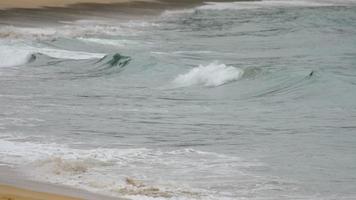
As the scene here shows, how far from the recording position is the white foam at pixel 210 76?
20.5 metres

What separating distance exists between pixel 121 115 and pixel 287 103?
11.4 ft

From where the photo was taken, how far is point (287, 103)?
17.7m

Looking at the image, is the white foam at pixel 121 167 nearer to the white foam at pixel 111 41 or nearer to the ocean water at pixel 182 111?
→ the ocean water at pixel 182 111

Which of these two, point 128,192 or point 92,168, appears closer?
point 128,192

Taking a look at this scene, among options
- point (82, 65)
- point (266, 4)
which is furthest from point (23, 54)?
point (266, 4)

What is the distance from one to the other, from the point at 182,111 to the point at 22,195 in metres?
7.38

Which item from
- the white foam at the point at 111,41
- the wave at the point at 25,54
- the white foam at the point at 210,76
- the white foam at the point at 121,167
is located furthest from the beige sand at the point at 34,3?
the white foam at the point at 121,167

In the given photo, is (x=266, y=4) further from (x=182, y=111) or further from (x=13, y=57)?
(x=182, y=111)

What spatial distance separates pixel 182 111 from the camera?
16562mm

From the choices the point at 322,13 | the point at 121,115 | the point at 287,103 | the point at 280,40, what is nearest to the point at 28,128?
the point at 121,115

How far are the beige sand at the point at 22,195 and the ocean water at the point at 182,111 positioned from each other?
0.88m

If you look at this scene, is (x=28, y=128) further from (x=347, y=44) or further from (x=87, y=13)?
(x=87, y=13)

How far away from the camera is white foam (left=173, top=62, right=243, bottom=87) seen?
67.4 ft

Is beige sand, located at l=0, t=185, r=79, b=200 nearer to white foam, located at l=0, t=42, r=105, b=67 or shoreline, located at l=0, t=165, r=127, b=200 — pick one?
shoreline, located at l=0, t=165, r=127, b=200
